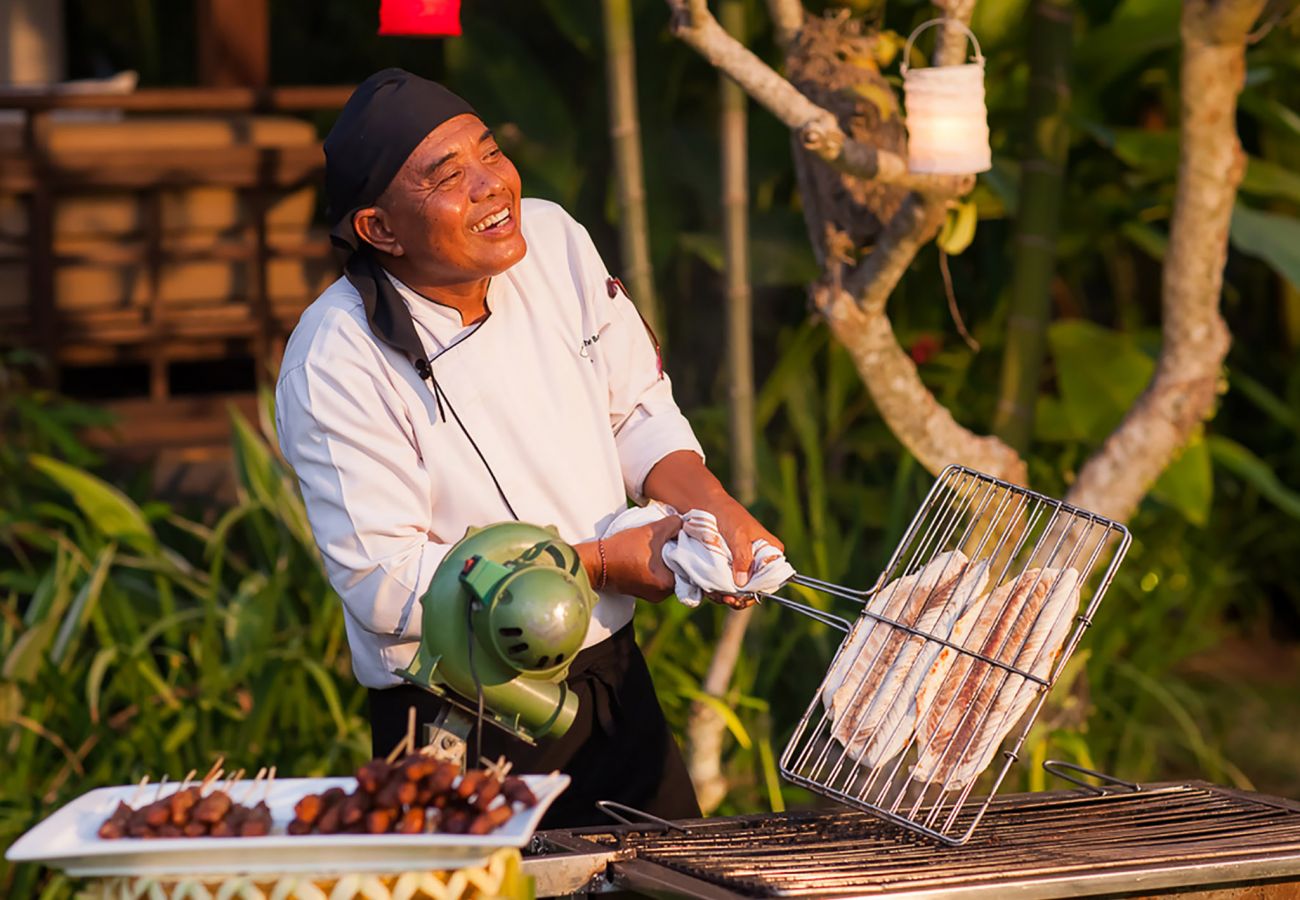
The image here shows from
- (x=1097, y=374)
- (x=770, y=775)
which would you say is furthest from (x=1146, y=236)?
(x=770, y=775)

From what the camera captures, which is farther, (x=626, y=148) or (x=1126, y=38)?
(x=1126, y=38)

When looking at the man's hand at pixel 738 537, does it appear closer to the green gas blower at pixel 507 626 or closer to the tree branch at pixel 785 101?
the green gas blower at pixel 507 626

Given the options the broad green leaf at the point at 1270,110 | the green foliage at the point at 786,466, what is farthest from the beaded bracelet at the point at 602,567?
the broad green leaf at the point at 1270,110

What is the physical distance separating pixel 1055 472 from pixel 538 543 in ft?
11.6

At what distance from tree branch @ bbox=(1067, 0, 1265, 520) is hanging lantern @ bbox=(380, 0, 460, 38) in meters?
1.57

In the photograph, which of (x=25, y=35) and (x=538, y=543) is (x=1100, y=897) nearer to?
(x=538, y=543)

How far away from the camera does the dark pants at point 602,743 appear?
8.63 ft

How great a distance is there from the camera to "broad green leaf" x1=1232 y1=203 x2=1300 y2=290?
452cm

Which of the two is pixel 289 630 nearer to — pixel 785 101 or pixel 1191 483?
pixel 785 101

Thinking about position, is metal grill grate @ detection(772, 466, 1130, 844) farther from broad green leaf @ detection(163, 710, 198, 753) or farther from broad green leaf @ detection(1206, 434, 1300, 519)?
broad green leaf @ detection(1206, 434, 1300, 519)

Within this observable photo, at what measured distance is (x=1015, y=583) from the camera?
7.89 ft

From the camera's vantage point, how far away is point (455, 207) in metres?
2.39

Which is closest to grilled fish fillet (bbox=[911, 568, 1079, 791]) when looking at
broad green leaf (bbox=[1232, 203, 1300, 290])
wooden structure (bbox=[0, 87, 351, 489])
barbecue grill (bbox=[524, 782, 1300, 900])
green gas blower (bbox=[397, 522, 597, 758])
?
barbecue grill (bbox=[524, 782, 1300, 900])

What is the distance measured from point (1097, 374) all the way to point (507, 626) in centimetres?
333
